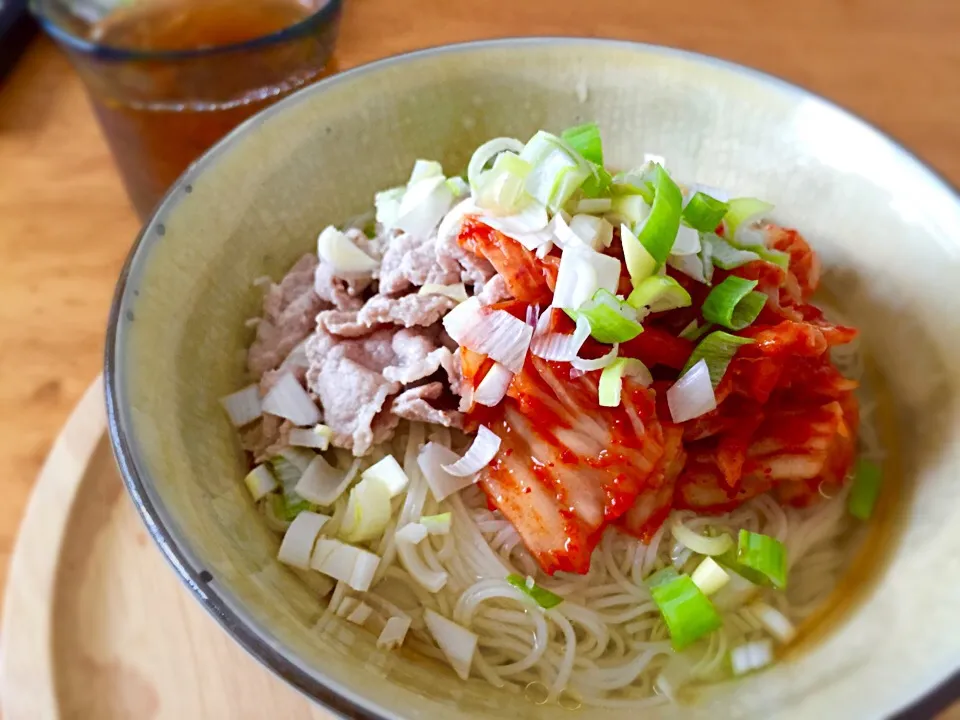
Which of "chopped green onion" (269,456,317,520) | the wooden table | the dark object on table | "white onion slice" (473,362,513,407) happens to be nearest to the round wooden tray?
the wooden table

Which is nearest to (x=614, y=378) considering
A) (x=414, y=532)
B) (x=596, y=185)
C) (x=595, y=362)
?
(x=595, y=362)

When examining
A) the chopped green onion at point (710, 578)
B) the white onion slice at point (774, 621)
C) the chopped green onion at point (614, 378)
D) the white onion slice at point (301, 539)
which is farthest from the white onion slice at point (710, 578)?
the white onion slice at point (301, 539)

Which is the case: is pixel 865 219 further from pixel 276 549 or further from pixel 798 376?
pixel 276 549

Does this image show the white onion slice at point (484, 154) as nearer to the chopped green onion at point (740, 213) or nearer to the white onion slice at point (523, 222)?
the white onion slice at point (523, 222)

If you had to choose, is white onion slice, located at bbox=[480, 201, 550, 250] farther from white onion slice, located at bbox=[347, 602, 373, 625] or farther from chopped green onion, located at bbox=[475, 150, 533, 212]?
white onion slice, located at bbox=[347, 602, 373, 625]

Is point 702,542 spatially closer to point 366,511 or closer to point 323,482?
point 366,511
